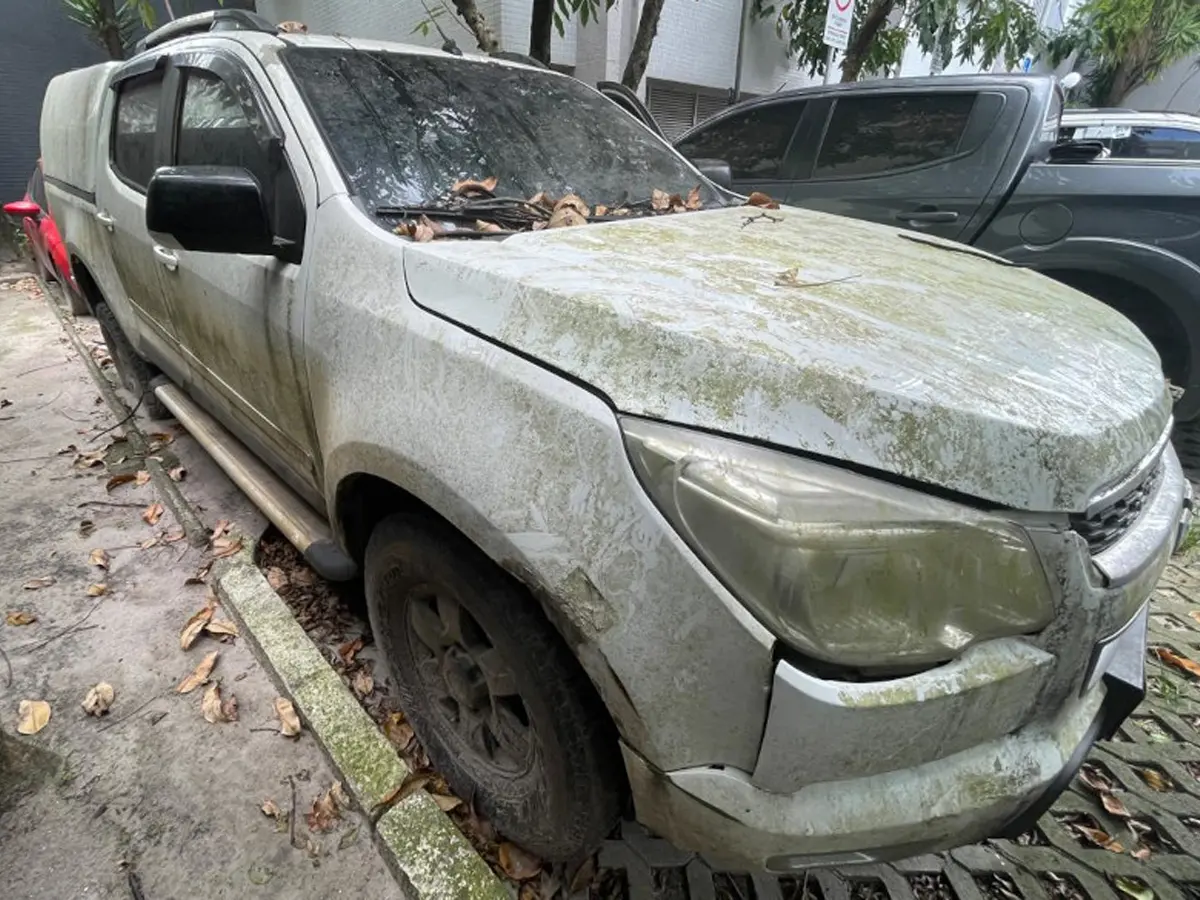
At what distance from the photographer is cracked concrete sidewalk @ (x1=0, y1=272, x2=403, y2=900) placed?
161 cm

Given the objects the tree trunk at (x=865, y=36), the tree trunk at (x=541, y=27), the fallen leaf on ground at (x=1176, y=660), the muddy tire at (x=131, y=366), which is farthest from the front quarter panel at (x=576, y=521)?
the tree trunk at (x=865, y=36)

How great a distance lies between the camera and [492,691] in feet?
4.82

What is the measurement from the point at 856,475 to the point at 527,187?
4.74ft

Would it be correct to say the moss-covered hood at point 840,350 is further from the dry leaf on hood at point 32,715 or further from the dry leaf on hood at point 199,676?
the dry leaf on hood at point 32,715

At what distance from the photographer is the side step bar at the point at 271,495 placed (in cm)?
194

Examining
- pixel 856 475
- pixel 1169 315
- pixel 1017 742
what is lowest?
pixel 1017 742

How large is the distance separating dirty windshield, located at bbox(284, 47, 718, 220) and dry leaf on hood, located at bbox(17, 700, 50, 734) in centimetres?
182

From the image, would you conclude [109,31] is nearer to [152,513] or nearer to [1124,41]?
[152,513]

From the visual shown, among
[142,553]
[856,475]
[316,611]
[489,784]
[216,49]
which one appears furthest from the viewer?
[142,553]

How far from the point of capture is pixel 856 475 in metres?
0.98

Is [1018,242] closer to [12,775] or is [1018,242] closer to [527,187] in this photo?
[527,187]

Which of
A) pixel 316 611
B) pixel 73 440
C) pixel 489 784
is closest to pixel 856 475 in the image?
pixel 489 784

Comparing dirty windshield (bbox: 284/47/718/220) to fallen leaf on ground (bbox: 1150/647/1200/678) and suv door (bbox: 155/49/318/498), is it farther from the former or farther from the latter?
fallen leaf on ground (bbox: 1150/647/1200/678)

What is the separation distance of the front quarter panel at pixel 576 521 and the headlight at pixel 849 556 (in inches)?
2.0
